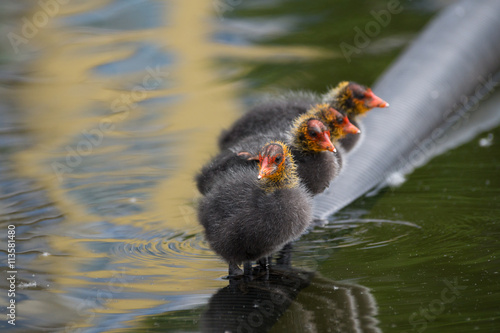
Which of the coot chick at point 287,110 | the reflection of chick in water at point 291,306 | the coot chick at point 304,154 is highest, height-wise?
the coot chick at point 287,110

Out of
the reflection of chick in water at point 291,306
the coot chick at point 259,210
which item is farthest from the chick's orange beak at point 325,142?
the reflection of chick in water at point 291,306

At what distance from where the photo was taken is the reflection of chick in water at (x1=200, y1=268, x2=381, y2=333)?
3.77 meters

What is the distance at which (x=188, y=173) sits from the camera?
618cm

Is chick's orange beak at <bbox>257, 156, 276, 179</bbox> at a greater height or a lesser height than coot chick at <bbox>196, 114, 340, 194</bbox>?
lesser

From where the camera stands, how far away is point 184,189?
5.85m

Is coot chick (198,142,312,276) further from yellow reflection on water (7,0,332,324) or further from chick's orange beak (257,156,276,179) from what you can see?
yellow reflection on water (7,0,332,324)

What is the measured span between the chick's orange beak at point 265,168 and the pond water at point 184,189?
702 millimetres

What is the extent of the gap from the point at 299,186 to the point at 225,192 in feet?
1.54

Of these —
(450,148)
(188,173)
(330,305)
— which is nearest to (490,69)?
(450,148)

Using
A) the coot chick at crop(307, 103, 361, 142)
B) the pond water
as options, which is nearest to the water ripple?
the pond water

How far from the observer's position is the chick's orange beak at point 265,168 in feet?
13.3

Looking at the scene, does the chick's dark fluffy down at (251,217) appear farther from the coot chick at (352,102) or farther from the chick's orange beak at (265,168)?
the coot chick at (352,102)

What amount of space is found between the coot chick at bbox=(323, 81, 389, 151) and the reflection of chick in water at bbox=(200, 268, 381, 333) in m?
1.51

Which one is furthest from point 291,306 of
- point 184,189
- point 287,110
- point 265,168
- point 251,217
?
point 184,189
